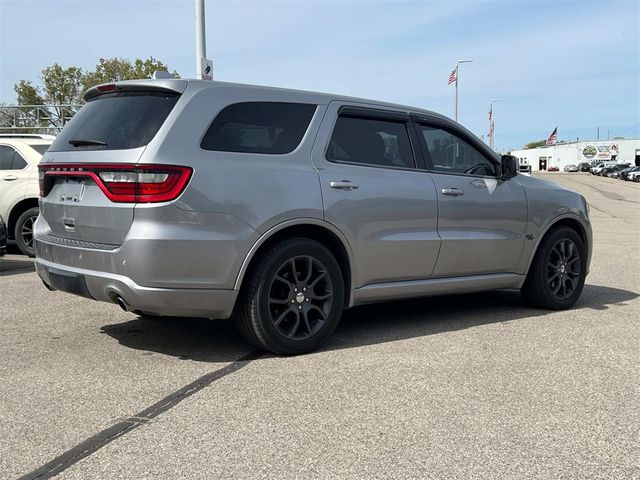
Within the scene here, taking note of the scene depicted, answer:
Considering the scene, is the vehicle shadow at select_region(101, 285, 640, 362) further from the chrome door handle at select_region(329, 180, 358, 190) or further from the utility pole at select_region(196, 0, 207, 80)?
the utility pole at select_region(196, 0, 207, 80)

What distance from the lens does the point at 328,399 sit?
3.72 metres

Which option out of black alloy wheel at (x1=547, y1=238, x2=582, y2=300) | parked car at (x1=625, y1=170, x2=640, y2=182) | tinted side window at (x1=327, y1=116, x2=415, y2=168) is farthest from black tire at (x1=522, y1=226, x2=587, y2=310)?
parked car at (x1=625, y1=170, x2=640, y2=182)

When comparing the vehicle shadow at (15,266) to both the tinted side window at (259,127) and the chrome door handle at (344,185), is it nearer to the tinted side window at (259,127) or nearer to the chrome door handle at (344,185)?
the tinted side window at (259,127)

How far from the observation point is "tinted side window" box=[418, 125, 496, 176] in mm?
5523

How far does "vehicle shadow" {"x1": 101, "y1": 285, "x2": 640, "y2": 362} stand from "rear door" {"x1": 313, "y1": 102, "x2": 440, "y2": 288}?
503mm

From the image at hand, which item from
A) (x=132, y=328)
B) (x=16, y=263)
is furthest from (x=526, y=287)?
(x=16, y=263)

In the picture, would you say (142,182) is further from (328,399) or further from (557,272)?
(557,272)

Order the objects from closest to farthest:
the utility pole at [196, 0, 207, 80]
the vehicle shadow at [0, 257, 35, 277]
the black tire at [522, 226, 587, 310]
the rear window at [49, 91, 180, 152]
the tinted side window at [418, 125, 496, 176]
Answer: the rear window at [49, 91, 180, 152] < the tinted side window at [418, 125, 496, 176] < the black tire at [522, 226, 587, 310] < the vehicle shadow at [0, 257, 35, 277] < the utility pole at [196, 0, 207, 80]

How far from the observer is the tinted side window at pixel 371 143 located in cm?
491

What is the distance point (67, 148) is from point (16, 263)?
534 centimetres

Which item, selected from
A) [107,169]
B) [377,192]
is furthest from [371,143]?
[107,169]

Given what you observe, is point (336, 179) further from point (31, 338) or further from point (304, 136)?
point (31, 338)

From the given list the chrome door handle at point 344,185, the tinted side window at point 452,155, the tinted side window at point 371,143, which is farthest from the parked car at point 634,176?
the chrome door handle at point 344,185

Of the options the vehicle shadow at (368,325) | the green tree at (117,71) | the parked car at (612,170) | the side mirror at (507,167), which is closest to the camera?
the vehicle shadow at (368,325)
